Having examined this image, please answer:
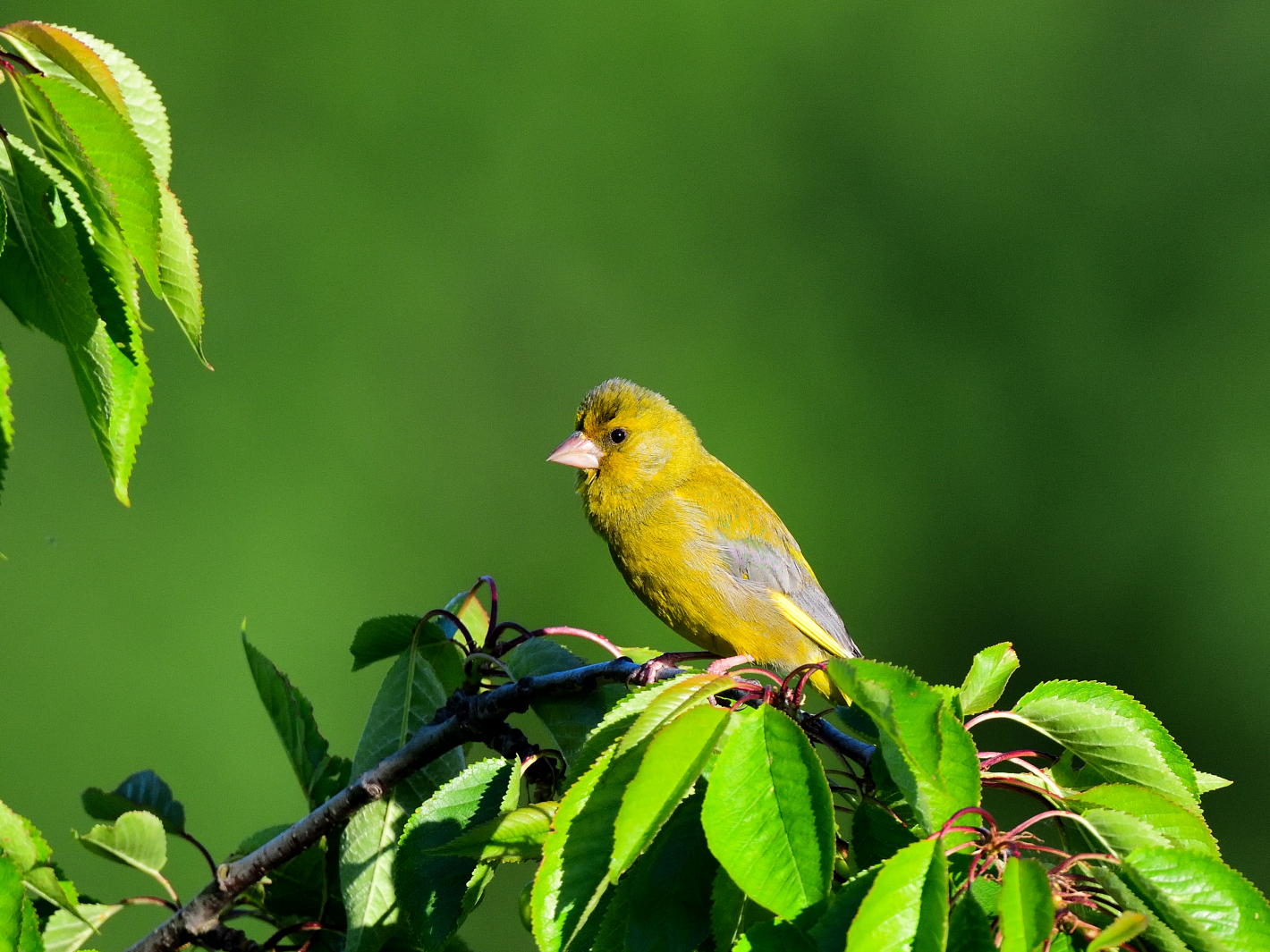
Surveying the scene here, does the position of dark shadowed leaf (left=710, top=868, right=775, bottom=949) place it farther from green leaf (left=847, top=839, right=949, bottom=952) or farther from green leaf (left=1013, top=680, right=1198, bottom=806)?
green leaf (left=1013, top=680, right=1198, bottom=806)

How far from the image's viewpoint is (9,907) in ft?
5.74

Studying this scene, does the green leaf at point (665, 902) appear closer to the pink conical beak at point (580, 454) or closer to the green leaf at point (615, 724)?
the green leaf at point (615, 724)

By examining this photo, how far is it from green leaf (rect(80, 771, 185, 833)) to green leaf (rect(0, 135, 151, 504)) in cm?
81

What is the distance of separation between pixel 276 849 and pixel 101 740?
26.1 feet

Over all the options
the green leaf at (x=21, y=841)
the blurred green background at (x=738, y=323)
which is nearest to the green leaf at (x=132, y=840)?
the green leaf at (x=21, y=841)

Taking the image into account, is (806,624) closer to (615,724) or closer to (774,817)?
(615,724)

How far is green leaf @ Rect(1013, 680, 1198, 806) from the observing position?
188 centimetres

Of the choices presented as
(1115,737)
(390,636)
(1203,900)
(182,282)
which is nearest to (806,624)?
(390,636)

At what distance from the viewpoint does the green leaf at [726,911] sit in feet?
5.41

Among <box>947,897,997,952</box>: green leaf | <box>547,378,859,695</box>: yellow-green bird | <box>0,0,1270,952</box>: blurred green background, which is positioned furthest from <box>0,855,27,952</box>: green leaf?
<box>0,0,1270,952</box>: blurred green background

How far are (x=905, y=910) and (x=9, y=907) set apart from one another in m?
1.11

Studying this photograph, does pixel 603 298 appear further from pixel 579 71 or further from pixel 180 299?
pixel 180 299

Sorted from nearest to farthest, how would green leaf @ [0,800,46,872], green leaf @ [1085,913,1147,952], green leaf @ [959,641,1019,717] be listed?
green leaf @ [1085,913,1147,952] → green leaf @ [959,641,1019,717] → green leaf @ [0,800,46,872]

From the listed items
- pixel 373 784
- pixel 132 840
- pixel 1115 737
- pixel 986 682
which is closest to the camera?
pixel 1115 737
